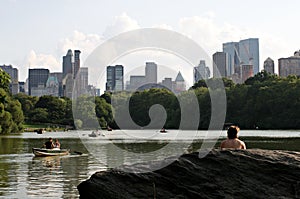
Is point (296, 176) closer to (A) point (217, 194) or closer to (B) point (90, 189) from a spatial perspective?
(A) point (217, 194)

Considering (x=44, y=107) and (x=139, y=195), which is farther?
(x=44, y=107)

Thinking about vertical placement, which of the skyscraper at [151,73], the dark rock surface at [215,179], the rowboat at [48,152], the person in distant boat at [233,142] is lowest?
the rowboat at [48,152]

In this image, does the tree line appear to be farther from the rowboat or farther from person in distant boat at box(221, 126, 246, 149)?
person in distant boat at box(221, 126, 246, 149)

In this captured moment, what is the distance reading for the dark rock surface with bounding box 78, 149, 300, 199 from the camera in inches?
409

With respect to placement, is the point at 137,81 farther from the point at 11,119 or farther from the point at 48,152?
the point at 11,119

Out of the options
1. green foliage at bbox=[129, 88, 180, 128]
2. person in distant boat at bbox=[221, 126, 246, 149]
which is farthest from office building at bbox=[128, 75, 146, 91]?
green foliage at bbox=[129, 88, 180, 128]

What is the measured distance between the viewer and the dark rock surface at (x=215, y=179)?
10383 millimetres

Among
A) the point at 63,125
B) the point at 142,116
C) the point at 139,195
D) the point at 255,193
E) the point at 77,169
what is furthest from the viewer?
the point at 63,125

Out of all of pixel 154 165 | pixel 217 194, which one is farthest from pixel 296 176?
pixel 154 165

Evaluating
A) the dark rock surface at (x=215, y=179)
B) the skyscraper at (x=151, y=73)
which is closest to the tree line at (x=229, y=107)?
the skyscraper at (x=151, y=73)

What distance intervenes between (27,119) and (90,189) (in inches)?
5296

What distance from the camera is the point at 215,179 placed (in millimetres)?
10609

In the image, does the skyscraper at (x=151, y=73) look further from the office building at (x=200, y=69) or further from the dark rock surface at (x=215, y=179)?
the dark rock surface at (x=215, y=179)

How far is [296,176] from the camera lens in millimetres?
10375
